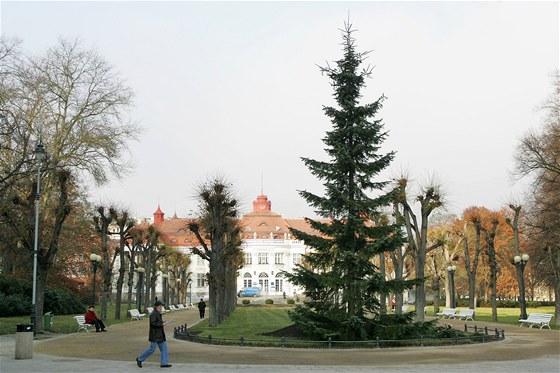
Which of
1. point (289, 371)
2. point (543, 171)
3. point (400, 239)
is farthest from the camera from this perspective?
point (543, 171)

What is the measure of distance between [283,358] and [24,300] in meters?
26.6

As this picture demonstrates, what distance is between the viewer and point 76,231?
45.0 m

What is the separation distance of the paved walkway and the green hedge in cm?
1516

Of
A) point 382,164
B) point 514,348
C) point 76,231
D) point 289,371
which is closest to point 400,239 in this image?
point 382,164

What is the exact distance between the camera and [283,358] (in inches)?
689

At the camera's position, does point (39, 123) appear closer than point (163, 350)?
No

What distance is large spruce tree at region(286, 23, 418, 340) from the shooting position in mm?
22016

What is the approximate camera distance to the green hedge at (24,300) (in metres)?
37.1

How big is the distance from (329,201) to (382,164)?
7.97 feet

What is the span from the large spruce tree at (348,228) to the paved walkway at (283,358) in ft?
8.61

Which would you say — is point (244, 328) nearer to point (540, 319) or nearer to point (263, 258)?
point (540, 319)

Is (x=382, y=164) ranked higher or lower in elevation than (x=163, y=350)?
higher

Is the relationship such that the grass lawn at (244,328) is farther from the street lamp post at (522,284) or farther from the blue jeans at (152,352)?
the street lamp post at (522,284)

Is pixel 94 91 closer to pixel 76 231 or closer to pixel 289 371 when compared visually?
pixel 76 231
